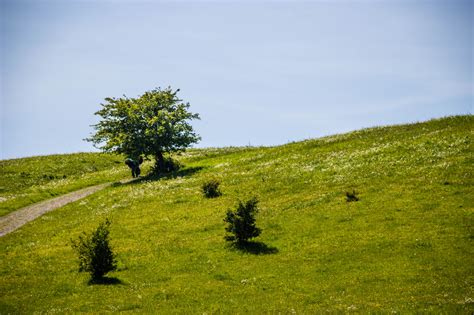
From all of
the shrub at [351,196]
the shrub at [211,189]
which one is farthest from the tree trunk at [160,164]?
the shrub at [351,196]

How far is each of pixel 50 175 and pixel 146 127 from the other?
2146 cm

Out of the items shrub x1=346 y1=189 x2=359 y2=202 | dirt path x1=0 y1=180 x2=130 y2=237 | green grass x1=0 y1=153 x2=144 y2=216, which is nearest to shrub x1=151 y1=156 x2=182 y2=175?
green grass x1=0 y1=153 x2=144 y2=216

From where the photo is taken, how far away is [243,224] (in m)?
28.8

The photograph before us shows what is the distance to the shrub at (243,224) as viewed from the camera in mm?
28734

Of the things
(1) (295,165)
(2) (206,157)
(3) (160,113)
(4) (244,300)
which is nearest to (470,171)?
(1) (295,165)

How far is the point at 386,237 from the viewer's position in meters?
26.4

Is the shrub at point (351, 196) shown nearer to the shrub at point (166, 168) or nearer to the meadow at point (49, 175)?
the shrub at point (166, 168)

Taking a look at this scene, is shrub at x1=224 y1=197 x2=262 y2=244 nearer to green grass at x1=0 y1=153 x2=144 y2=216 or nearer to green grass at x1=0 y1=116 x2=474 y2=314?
green grass at x1=0 y1=116 x2=474 y2=314

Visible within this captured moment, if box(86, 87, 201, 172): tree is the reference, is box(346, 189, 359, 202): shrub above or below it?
below

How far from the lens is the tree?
59.4 m

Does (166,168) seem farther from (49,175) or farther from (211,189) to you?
(211,189)

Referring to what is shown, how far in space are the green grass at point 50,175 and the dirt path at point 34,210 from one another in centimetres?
166

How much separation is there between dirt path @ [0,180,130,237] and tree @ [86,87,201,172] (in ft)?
23.9

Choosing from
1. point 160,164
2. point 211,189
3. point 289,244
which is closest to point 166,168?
point 160,164
